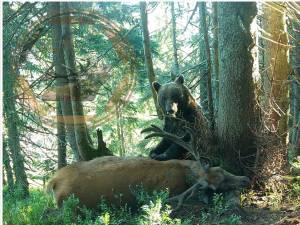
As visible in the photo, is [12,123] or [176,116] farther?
[12,123]

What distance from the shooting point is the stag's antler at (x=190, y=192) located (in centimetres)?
615

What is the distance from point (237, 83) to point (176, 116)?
1647 millimetres

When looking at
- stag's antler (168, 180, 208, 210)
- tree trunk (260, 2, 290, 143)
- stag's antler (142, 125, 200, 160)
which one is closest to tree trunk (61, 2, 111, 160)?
stag's antler (142, 125, 200, 160)

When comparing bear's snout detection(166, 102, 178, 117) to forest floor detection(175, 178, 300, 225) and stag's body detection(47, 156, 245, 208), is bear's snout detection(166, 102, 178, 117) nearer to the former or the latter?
stag's body detection(47, 156, 245, 208)

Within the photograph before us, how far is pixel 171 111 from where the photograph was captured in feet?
26.1

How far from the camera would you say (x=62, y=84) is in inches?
344

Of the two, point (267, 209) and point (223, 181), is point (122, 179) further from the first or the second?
point (267, 209)

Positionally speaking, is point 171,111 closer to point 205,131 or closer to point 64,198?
point 205,131

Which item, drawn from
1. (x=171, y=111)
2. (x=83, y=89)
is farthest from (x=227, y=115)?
(x=83, y=89)

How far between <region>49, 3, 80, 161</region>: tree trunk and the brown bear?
174 centimetres

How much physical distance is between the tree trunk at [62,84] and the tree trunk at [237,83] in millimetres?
3097

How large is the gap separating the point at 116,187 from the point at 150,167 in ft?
2.23

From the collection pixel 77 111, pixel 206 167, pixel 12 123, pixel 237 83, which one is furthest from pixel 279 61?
pixel 12 123

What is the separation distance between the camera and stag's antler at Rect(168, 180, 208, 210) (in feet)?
20.2
